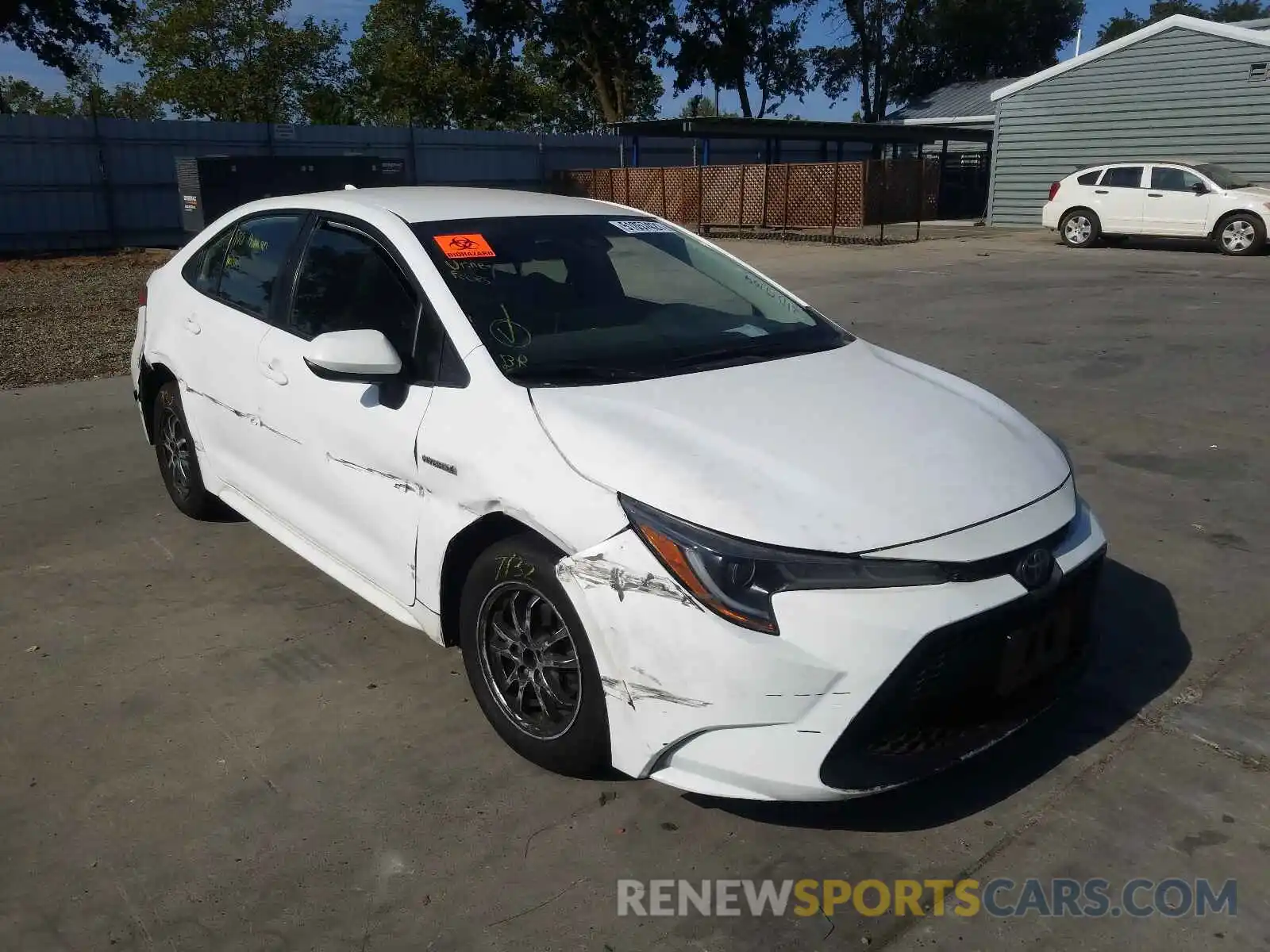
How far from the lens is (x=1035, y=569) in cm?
263

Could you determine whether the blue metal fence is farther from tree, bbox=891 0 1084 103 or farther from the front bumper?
tree, bbox=891 0 1084 103

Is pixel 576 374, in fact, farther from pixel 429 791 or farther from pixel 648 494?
pixel 429 791

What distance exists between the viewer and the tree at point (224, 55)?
3947 centimetres

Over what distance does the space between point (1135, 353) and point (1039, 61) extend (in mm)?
53785

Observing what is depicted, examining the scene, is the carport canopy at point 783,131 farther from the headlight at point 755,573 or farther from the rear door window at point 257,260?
the headlight at point 755,573

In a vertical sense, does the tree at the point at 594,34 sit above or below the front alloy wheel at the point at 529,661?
above

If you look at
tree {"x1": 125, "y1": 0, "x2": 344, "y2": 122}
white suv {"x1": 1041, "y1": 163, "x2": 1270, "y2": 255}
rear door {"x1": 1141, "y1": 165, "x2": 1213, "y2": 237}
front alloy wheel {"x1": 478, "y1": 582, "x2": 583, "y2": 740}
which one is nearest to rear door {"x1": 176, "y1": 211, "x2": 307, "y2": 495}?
front alloy wheel {"x1": 478, "y1": 582, "x2": 583, "y2": 740}

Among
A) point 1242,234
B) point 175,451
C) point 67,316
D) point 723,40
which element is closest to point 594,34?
point 723,40

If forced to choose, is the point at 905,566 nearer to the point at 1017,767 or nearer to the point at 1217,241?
the point at 1017,767

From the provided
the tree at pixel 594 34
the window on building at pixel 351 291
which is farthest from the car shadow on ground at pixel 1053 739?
the tree at pixel 594 34

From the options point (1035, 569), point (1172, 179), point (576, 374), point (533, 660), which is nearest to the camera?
point (1035, 569)

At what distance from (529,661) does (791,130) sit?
26.2 metres

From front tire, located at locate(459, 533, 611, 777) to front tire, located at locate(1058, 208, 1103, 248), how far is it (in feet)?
62.5

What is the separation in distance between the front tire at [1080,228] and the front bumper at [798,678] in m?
18.8
